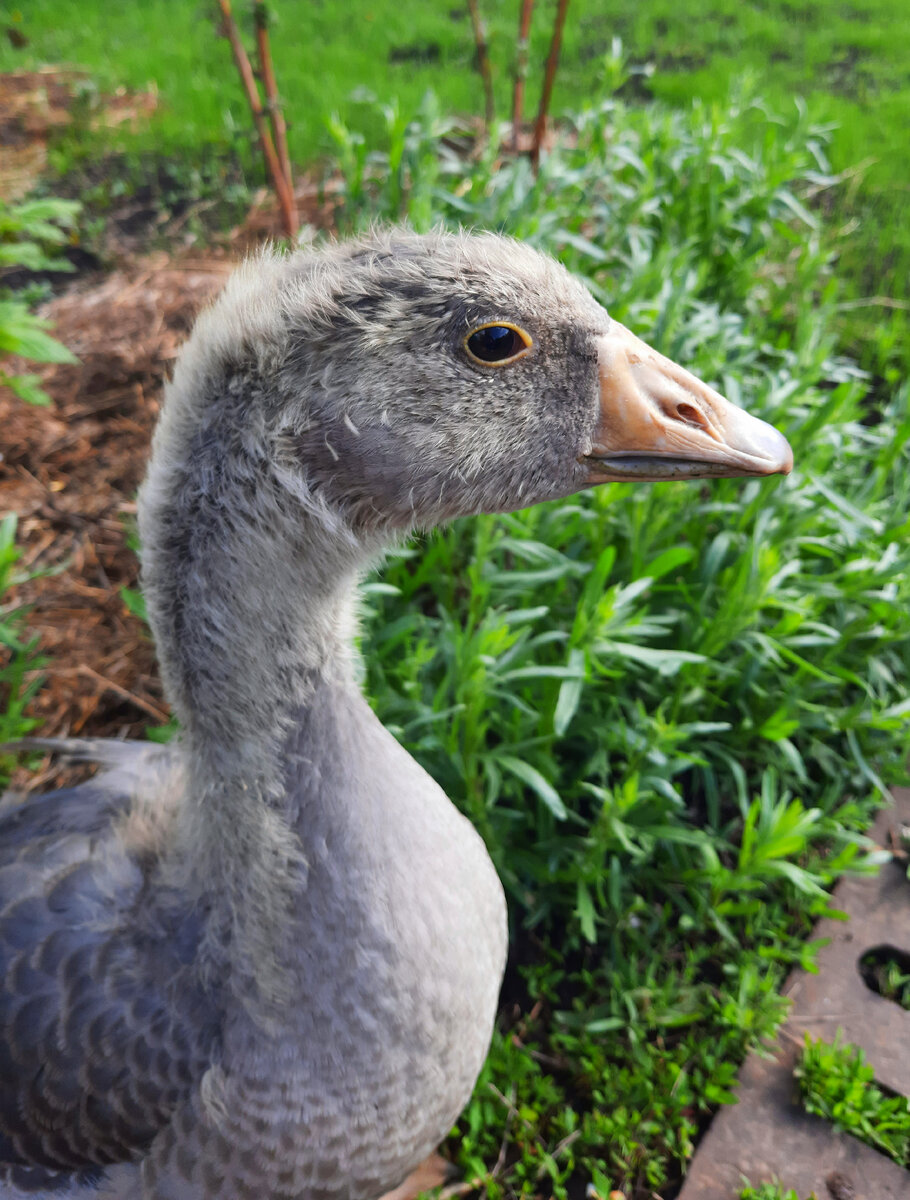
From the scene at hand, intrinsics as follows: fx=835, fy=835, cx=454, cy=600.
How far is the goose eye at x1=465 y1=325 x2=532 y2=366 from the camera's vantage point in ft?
→ 3.94

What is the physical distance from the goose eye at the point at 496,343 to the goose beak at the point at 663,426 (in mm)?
137

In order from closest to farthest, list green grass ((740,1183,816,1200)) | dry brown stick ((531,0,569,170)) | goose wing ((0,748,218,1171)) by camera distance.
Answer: goose wing ((0,748,218,1171)), green grass ((740,1183,816,1200)), dry brown stick ((531,0,569,170))

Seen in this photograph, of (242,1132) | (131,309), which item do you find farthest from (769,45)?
(242,1132)

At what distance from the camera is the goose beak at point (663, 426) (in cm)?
129

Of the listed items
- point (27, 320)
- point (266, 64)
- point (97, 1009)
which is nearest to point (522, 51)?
point (266, 64)

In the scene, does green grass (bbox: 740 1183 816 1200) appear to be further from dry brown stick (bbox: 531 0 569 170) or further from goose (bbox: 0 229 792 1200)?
dry brown stick (bbox: 531 0 569 170)

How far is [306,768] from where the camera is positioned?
138cm

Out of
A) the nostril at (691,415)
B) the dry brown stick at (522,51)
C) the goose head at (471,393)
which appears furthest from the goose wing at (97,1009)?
the dry brown stick at (522,51)

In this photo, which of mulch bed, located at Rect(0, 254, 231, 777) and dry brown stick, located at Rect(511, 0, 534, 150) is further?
dry brown stick, located at Rect(511, 0, 534, 150)

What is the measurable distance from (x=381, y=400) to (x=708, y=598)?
154 cm

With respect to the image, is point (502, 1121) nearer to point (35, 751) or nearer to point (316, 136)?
point (35, 751)

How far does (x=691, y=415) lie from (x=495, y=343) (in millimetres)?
337

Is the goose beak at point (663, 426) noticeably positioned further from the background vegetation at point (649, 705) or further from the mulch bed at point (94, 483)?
the mulch bed at point (94, 483)

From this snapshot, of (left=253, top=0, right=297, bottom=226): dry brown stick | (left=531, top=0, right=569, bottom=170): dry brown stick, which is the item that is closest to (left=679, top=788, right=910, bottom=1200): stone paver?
(left=253, top=0, right=297, bottom=226): dry brown stick
